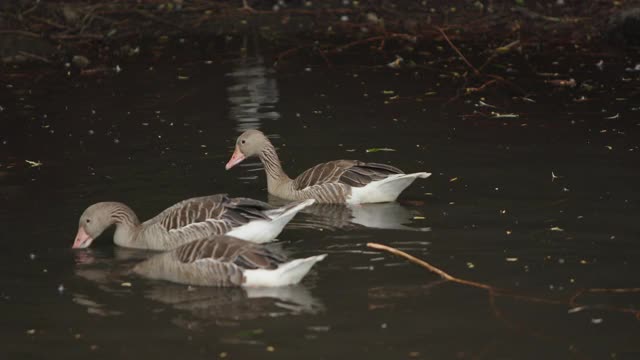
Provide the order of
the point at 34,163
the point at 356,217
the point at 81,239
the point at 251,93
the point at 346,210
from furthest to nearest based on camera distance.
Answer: the point at 251,93 < the point at 34,163 < the point at 346,210 < the point at 356,217 < the point at 81,239

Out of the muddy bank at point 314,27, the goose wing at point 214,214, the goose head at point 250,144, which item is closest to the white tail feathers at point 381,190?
the goose head at point 250,144

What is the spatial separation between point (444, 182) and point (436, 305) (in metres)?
4.39

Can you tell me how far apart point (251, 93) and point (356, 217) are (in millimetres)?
7412

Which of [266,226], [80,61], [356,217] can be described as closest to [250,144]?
[356,217]

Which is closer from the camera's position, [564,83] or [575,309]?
[575,309]

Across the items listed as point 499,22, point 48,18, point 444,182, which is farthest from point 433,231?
point 48,18

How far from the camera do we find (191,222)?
477 inches

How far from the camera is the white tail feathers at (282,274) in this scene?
33.9 ft

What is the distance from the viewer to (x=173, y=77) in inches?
869

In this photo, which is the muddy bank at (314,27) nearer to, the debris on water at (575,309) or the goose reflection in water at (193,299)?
the goose reflection in water at (193,299)

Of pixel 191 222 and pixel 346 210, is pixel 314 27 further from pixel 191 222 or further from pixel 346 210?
pixel 191 222

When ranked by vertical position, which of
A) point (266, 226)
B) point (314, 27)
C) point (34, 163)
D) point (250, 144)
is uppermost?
point (314, 27)

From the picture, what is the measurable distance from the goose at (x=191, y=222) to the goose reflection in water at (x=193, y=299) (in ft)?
2.47

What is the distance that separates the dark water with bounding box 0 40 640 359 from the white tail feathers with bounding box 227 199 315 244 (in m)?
0.33
